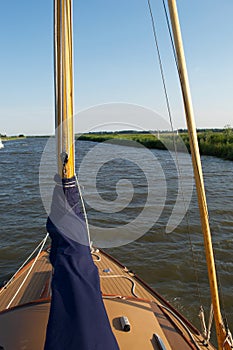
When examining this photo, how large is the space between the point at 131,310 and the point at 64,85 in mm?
2030

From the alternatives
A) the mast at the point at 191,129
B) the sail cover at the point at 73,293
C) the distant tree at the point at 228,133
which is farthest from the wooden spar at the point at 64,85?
the distant tree at the point at 228,133

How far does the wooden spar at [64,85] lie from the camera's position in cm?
250

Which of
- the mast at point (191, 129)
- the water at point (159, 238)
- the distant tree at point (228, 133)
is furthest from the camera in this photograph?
the distant tree at point (228, 133)

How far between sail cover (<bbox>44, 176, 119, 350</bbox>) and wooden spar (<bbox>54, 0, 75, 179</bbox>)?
0.77ft

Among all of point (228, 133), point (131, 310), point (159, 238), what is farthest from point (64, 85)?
point (228, 133)

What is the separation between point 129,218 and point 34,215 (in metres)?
2.87

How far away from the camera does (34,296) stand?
136 inches

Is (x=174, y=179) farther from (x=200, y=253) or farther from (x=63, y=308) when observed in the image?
(x=63, y=308)

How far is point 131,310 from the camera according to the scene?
264 centimetres

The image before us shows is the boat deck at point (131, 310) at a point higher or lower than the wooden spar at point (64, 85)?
lower

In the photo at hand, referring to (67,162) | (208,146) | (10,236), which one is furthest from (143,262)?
(208,146)

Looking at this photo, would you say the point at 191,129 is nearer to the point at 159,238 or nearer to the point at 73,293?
the point at 73,293

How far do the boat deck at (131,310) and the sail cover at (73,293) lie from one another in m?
0.51

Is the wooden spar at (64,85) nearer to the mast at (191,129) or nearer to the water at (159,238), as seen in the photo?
the mast at (191,129)
